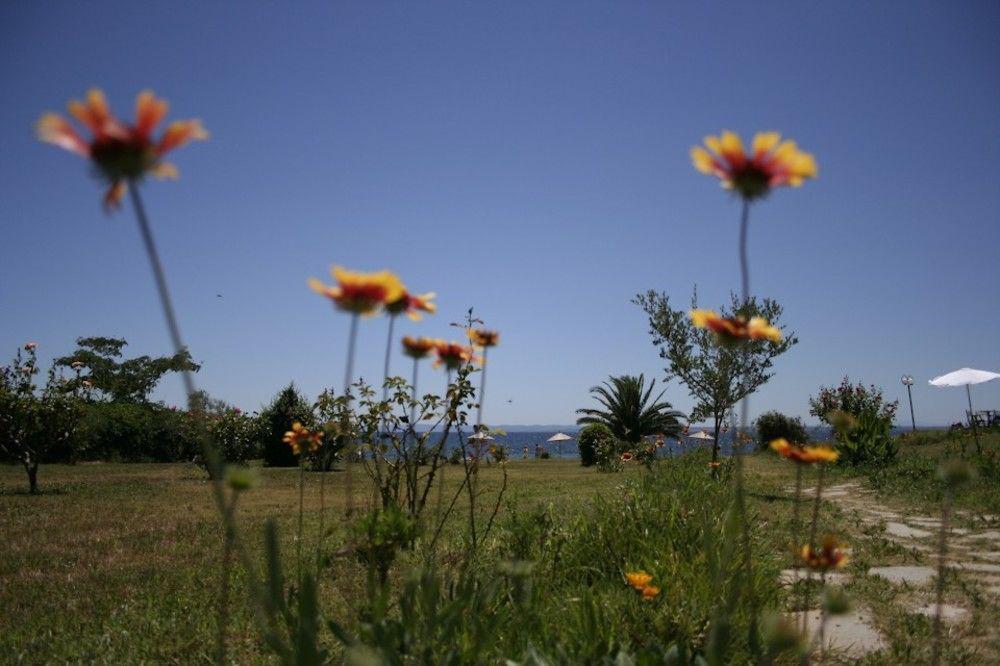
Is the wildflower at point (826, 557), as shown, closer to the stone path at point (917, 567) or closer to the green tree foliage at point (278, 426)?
the stone path at point (917, 567)

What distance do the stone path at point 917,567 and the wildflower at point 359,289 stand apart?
1681mm

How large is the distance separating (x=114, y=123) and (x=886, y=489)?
841 cm

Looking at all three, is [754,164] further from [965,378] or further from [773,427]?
[773,427]

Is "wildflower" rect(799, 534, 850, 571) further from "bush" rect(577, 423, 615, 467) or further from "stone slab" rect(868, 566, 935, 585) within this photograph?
"bush" rect(577, 423, 615, 467)

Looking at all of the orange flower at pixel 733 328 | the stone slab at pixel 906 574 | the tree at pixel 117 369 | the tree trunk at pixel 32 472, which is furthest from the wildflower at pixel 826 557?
the tree at pixel 117 369

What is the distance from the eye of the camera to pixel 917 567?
156 inches

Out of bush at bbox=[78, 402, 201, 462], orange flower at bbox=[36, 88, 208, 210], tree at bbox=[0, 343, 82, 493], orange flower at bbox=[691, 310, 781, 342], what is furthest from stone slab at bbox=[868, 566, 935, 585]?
bush at bbox=[78, 402, 201, 462]

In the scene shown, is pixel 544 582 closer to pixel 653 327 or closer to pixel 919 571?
pixel 919 571

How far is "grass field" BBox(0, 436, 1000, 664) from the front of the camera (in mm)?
2752

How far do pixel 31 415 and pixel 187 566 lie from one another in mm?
7474

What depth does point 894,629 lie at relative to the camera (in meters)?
2.77

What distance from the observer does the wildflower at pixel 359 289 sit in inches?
47.1

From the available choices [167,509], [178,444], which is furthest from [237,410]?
[178,444]

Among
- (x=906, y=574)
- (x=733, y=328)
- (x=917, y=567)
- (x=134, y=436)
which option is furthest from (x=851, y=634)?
(x=134, y=436)
